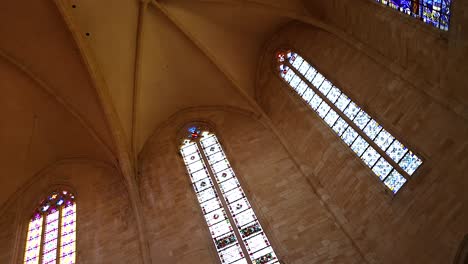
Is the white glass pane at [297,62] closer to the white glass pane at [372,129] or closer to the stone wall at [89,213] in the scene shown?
the white glass pane at [372,129]

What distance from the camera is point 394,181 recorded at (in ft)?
26.6

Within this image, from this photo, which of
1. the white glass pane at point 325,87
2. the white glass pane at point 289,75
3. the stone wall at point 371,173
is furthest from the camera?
the white glass pane at point 289,75

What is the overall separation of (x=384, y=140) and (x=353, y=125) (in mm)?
822

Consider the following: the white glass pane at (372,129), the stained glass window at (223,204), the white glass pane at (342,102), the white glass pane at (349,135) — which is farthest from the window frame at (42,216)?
the white glass pane at (372,129)

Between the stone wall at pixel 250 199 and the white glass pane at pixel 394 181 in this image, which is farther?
the stone wall at pixel 250 199

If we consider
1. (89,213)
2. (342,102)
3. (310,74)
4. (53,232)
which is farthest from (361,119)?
(53,232)

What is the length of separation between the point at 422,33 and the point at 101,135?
25.8ft

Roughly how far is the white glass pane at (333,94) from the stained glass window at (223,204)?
2685 millimetres

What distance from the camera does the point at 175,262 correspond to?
9281 mm

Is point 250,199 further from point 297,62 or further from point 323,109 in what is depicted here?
point 297,62

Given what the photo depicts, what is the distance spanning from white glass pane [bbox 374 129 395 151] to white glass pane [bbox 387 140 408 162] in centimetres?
9

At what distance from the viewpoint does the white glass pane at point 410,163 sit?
7.81 meters

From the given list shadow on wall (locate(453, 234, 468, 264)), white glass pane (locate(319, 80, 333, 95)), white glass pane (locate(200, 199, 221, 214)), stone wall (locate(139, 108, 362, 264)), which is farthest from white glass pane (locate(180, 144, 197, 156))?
shadow on wall (locate(453, 234, 468, 264))

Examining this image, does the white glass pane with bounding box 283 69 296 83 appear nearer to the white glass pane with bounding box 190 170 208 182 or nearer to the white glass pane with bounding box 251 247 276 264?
the white glass pane with bounding box 190 170 208 182
